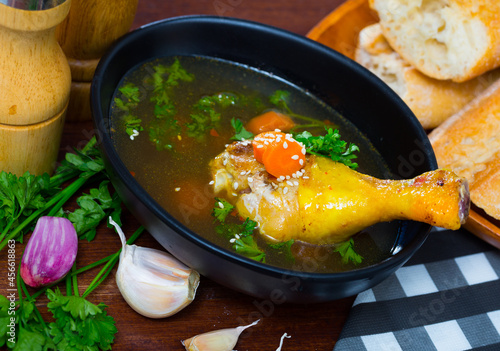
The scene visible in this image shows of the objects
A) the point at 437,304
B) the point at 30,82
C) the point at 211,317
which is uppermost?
the point at 30,82

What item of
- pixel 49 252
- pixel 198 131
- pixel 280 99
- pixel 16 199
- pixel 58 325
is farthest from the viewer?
pixel 280 99

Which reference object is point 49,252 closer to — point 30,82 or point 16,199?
point 16,199

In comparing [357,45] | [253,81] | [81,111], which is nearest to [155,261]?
[81,111]

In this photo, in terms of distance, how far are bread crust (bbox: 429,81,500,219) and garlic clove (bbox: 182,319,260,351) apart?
3.91 ft

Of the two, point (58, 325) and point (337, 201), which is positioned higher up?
point (337, 201)

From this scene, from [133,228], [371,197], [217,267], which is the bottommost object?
[133,228]

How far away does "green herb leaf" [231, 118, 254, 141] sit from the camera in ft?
6.95

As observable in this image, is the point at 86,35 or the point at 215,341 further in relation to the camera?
the point at 86,35

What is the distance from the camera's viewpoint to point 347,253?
1.81m

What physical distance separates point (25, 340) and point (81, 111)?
3.34 ft

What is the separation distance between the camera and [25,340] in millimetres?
1477

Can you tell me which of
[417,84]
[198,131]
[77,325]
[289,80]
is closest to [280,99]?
[289,80]

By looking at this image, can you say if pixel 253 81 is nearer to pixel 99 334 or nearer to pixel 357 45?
pixel 357 45

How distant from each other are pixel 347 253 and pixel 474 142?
3.05ft
